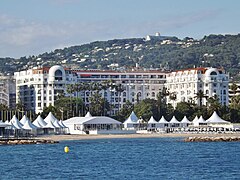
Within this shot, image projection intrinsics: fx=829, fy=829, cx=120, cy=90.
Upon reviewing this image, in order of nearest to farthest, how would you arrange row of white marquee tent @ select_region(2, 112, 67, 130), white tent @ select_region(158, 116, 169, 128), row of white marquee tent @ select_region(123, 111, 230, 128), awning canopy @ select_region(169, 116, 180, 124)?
row of white marquee tent @ select_region(2, 112, 67, 130) < row of white marquee tent @ select_region(123, 111, 230, 128) < awning canopy @ select_region(169, 116, 180, 124) < white tent @ select_region(158, 116, 169, 128)

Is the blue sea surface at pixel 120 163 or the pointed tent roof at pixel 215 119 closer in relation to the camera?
the blue sea surface at pixel 120 163

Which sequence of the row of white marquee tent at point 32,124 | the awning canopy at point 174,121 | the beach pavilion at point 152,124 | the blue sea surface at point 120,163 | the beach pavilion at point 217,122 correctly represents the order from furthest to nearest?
1. the beach pavilion at point 152,124
2. the awning canopy at point 174,121
3. the beach pavilion at point 217,122
4. the row of white marquee tent at point 32,124
5. the blue sea surface at point 120,163

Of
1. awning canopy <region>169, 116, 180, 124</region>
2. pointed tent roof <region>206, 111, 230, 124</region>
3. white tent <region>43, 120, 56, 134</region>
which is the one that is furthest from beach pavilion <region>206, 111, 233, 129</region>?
white tent <region>43, 120, 56, 134</region>

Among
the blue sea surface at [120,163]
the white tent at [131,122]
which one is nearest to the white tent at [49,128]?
the white tent at [131,122]

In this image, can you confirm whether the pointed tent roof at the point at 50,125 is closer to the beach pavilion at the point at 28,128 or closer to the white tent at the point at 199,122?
the beach pavilion at the point at 28,128

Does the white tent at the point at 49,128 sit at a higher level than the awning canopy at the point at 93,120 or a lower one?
lower

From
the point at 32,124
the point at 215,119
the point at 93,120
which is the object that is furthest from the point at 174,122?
the point at 32,124

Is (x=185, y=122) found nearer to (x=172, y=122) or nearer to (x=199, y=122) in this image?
(x=172, y=122)

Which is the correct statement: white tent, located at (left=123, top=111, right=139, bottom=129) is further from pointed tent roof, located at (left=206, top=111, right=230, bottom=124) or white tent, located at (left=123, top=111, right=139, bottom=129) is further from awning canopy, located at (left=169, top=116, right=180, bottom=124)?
pointed tent roof, located at (left=206, top=111, right=230, bottom=124)

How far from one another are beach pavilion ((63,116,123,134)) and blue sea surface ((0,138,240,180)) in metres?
55.7

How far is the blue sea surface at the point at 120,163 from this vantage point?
68.9 meters

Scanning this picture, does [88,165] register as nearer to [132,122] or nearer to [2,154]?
[2,154]

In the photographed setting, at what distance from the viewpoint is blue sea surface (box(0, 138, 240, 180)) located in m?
68.9

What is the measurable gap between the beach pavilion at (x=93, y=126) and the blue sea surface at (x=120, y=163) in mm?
55731
